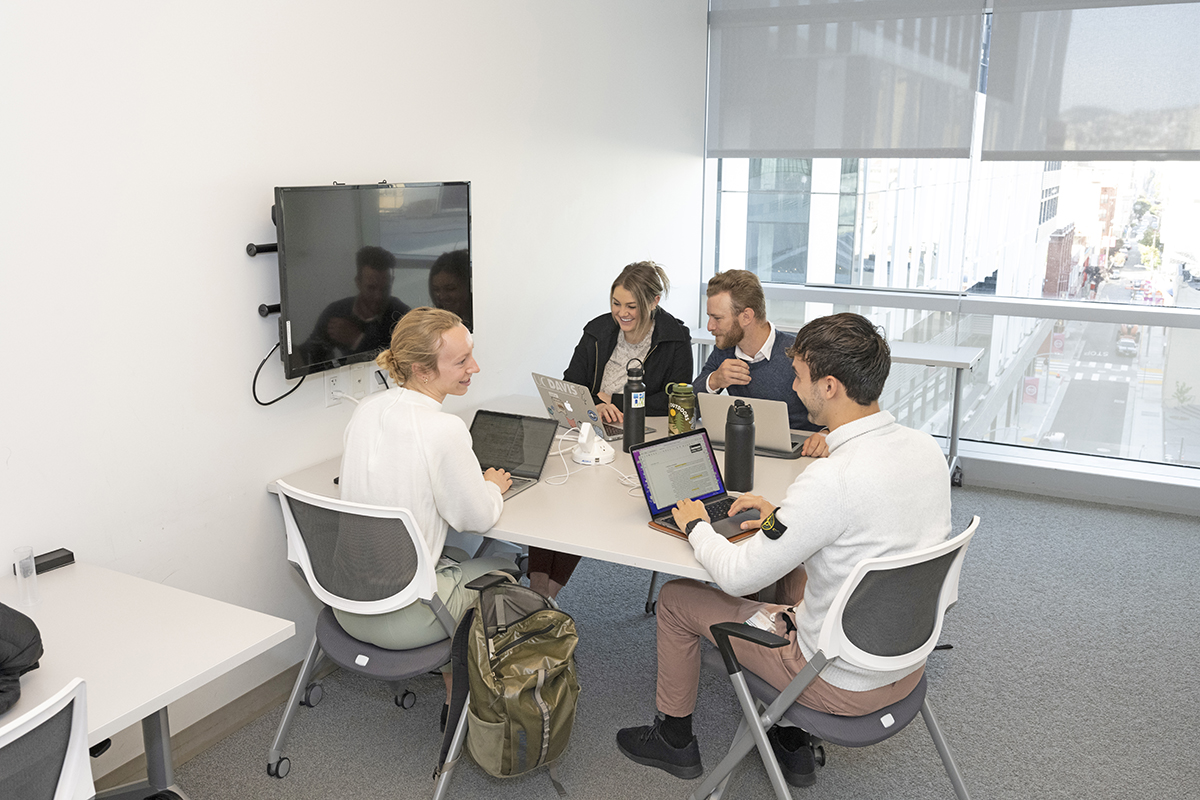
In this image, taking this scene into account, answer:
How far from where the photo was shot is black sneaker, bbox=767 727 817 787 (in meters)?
2.57

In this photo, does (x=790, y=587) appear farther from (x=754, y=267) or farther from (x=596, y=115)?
(x=754, y=267)

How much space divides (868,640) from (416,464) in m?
1.17

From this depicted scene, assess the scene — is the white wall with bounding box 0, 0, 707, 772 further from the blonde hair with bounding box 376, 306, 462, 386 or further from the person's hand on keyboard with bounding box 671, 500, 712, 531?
the person's hand on keyboard with bounding box 671, 500, 712, 531

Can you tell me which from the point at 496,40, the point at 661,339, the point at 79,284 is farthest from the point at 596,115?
the point at 79,284

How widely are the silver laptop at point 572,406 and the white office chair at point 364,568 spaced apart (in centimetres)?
100

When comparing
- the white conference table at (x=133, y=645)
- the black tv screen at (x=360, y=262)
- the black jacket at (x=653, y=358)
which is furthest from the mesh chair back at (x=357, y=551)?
the black jacket at (x=653, y=358)

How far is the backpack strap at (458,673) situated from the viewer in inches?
91.8

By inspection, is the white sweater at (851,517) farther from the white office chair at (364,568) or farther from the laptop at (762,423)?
the laptop at (762,423)

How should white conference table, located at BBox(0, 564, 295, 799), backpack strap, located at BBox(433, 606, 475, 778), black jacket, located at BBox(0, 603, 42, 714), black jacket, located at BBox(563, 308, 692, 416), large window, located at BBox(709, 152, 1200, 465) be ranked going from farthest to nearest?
large window, located at BBox(709, 152, 1200, 465) → black jacket, located at BBox(563, 308, 692, 416) → backpack strap, located at BBox(433, 606, 475, 778) → white conference table, located at BBox(0, 564, 295, 799) → black jacket, located at BBox(0, 603, 42, 714)

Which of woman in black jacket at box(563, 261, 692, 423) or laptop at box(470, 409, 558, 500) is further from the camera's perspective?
woman in black jacket at box(563, 261, 692, 423)

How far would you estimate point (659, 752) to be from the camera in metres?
2.65

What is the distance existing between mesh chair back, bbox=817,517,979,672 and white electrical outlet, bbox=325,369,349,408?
1.84 m

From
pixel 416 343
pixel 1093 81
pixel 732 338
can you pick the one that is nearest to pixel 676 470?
pixel 416 343

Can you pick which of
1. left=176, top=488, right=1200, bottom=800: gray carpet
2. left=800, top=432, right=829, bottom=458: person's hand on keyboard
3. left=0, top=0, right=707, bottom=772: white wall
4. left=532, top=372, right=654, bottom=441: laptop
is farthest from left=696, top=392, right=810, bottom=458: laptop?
left=0, top=0, right=707, bottom=772: white wall
